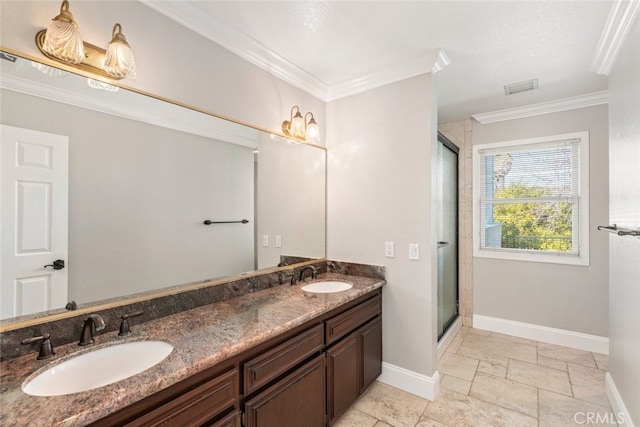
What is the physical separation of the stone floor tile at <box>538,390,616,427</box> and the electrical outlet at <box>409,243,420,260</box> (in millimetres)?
1350

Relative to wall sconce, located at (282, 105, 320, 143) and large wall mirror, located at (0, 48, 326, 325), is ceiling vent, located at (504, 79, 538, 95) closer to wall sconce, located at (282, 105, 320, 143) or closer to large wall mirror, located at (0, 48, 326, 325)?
wall sconce, located at (282, 105, 320, 143)

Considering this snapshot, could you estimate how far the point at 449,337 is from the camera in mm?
3291

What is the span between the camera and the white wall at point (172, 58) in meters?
1.23

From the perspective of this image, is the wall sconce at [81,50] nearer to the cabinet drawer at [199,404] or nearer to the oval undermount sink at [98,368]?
the oval undermount sink at [98,368]

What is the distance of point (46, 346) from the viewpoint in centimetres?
114

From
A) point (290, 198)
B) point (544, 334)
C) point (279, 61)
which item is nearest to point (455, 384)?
point (544, 334)

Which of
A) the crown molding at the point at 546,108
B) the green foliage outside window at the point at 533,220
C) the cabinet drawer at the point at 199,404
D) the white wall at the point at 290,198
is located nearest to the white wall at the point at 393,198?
the white wall at the point at 290,198

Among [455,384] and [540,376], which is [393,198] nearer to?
[455,384]

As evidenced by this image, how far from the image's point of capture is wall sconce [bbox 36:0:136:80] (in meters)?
1.23

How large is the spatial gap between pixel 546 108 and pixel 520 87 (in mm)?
718

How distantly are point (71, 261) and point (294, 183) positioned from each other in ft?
5.34

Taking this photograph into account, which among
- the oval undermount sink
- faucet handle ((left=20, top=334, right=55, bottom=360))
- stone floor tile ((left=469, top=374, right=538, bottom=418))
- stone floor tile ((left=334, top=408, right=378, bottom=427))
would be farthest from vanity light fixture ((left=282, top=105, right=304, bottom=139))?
stone floor tile ((left=469, top=374, right=538, bottom=418))

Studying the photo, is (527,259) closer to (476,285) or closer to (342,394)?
(476,285)

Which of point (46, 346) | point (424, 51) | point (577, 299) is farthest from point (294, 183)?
point (577, 299)
